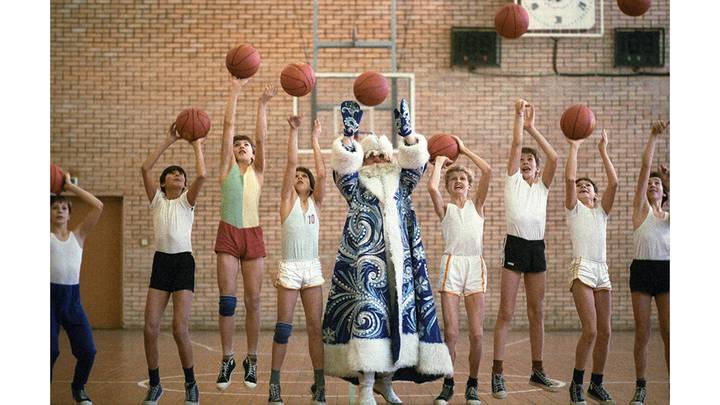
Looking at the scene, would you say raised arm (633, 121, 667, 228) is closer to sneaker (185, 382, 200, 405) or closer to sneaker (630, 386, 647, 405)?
sneaker (630, 386, 647, 405)

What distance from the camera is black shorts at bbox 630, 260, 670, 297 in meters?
6.89

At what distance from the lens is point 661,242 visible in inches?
275

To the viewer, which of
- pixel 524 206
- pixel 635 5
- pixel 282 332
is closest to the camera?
pixel 282 332

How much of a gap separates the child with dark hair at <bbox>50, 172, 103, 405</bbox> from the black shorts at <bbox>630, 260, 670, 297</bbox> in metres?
3.99

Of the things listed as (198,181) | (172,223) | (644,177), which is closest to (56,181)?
(172,223)

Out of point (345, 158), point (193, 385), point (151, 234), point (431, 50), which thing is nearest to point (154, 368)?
point (193, 385)

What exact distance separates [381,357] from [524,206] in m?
1.84

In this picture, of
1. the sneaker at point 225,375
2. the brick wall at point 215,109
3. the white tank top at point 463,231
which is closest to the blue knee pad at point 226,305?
the sneaker at point 225,375

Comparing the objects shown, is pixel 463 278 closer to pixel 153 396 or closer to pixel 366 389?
pixel 366 389

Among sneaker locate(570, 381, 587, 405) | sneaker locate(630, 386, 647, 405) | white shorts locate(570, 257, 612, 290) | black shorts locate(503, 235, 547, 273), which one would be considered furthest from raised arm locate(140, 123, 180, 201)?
sneaker locate(630, 386, 647, 405)

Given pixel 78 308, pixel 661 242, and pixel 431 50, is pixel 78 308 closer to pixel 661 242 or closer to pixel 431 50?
pixel 661 242

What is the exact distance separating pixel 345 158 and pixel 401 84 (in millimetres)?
6409

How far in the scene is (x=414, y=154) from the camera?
6555 mm

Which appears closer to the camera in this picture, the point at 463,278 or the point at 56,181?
the point at 56,181
